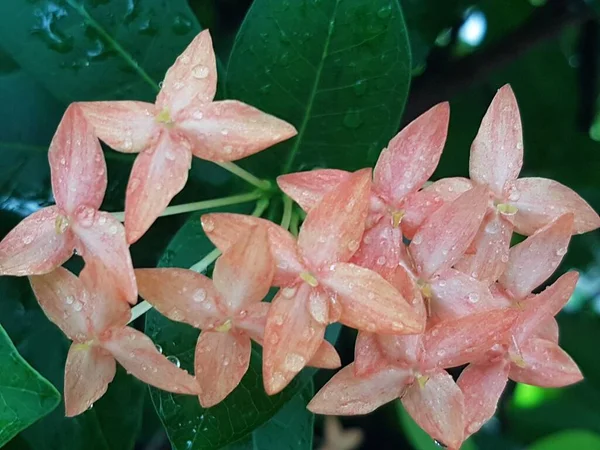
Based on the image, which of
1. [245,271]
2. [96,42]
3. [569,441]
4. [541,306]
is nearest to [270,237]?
[245,271]

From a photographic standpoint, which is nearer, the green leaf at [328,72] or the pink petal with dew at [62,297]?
the pink petal with dew at [62,297]

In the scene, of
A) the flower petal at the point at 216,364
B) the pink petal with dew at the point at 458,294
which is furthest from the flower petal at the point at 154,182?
the pink petal with dew at the point at 458,294

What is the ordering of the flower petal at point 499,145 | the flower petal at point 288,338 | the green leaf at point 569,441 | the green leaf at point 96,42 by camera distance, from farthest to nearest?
the green leaf at point 569,441 < the green leaf at point 96,42 < the flower petal at point 499,145 < the flower petal at point 288,338

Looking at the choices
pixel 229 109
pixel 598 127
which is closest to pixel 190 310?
pixel 229 109

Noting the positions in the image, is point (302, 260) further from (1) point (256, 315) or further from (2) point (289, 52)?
(2) point (289, 52)

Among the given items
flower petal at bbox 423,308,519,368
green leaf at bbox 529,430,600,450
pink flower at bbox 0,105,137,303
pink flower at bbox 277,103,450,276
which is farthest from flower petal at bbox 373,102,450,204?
green leaf at bbox 529,430,600,450

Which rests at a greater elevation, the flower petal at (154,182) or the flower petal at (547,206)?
the flower petal at (154,182)

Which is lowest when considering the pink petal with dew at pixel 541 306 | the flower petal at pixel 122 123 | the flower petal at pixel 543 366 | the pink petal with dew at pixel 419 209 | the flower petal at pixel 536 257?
the flower petal at pixel 543 366

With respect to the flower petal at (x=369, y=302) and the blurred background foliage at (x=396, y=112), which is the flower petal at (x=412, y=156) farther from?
the blurred background foliage at (x=396, y=112)
